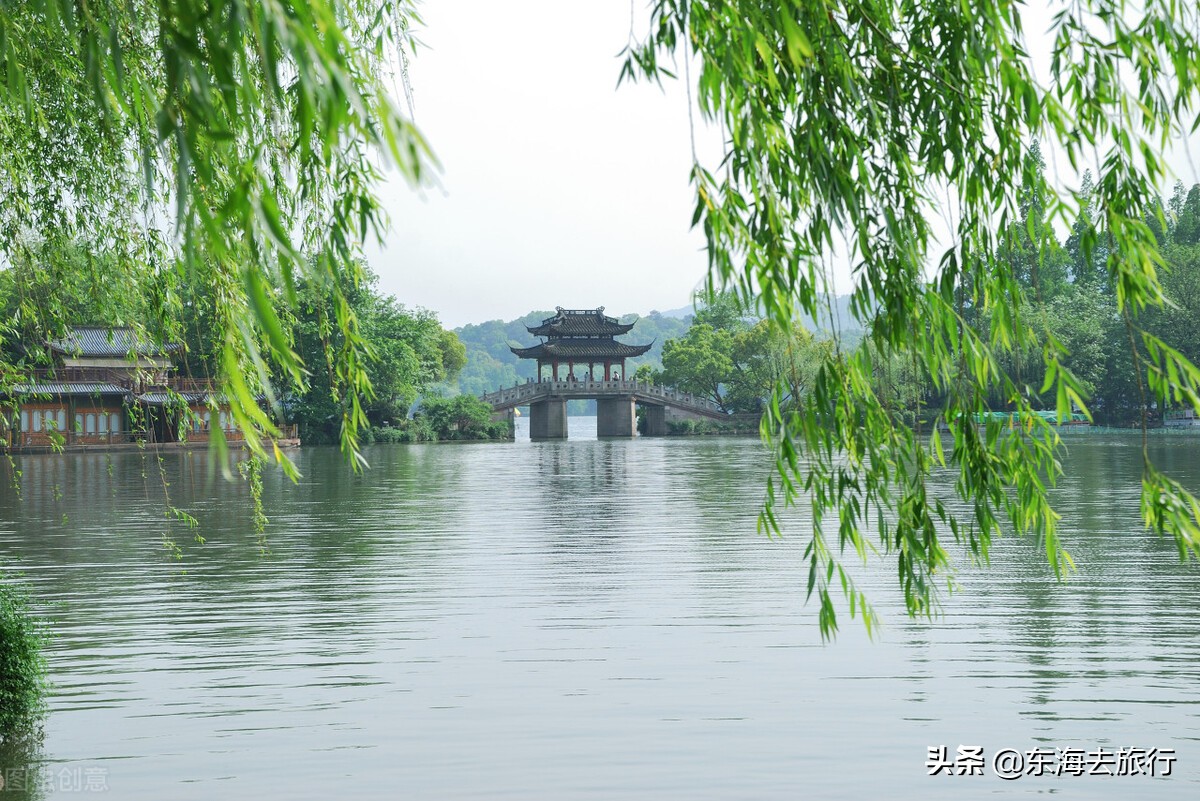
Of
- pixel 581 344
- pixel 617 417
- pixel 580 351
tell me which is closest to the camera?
pixel 617 417

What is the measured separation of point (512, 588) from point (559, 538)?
143 inches

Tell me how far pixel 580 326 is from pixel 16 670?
4924 centimetres

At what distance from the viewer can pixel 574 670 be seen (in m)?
6.20

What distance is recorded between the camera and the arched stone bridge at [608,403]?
164 ft

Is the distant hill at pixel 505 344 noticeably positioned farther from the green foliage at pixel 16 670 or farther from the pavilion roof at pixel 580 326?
the green foliage at pixel 16 670

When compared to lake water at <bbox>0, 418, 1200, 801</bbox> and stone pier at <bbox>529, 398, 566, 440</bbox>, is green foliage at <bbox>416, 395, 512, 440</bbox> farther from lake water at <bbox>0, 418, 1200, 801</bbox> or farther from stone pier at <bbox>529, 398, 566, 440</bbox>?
lake water at <bbox>0, 418, 1200, 801</bbox>

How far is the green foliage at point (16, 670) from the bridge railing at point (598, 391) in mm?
43822

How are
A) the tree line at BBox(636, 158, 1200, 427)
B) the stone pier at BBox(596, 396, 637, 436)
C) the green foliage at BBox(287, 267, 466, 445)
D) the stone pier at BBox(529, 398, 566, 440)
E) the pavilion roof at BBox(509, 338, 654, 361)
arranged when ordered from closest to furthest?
the tree line at BBox(636, 158, 1200, 427) < the green foliage at BBox(287, 267, 466, 445) < the stone pier at BBox(529, 398, 566, 440) < the stone pier at BBox(596, 396, 637, 436) < the pavilion roof at BBox(509, 338, 654, 361)

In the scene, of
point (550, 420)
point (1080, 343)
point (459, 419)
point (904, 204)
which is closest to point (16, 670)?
point (904, 204)

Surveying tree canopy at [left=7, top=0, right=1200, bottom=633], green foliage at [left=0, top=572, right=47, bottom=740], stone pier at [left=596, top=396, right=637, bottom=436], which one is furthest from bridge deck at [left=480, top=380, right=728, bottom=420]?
tree canopy at [left=7, top=0, right=1200, bottom=633]

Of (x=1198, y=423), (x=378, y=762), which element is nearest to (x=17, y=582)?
(x=378, y=762)

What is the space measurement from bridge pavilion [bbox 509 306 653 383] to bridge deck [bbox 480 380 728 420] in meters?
1.42

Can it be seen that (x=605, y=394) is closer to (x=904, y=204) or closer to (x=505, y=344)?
(x=904, y=204)

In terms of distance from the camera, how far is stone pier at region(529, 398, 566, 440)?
50375 mm
